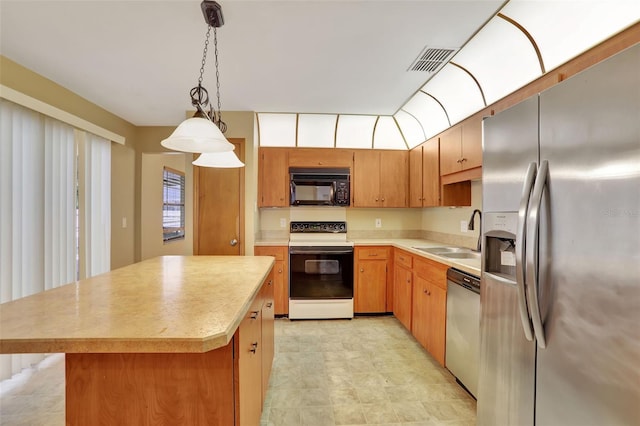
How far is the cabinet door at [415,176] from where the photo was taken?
337 cm

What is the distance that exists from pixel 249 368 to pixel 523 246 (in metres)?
1.33

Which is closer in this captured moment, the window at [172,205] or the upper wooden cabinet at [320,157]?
the upper wooden cabinet at [320,157]

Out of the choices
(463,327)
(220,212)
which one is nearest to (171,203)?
(220,212)

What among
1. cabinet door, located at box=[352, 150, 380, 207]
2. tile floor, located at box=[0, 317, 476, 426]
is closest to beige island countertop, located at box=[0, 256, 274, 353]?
tile floor, located at box=[0, 317, 476, 426]

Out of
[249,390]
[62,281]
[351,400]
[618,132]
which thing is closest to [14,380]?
[62,281]

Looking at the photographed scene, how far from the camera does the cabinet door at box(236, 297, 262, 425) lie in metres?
1.08

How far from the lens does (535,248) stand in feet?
3.63

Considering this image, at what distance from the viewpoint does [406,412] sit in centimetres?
181

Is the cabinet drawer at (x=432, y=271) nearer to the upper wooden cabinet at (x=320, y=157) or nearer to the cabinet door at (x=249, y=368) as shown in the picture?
the cabinet door at (x=249, y=368)

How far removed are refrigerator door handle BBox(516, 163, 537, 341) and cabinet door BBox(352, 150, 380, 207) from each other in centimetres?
254

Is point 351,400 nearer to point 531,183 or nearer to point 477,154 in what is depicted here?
point 531,183

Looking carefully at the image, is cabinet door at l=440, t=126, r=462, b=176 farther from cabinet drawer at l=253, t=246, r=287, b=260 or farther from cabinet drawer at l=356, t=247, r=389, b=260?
cabinet drawer at l=253, t=246, r=287, b=260

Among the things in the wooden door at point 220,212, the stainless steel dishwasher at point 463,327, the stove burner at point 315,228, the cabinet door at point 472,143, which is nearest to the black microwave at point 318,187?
the stove burner at point 315,228

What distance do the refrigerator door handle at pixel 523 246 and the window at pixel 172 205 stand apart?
5099 mm
